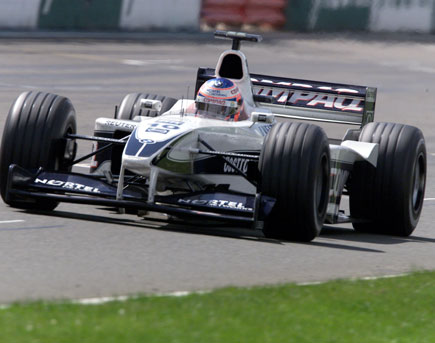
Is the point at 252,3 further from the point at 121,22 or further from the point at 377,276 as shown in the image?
the point at 377,276

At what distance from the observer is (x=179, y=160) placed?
10.0 m

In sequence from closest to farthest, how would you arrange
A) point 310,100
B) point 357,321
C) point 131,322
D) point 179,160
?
point 131,322, point 357,321, point 179,160, point 310,100

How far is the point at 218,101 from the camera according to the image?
36.3 ft

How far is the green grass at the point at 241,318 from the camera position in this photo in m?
5.88

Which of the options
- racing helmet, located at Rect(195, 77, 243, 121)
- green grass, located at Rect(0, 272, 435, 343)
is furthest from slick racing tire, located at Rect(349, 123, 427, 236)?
green grass, located at Rect(0, 272, 435, 343)

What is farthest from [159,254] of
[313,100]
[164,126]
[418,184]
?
[313,100]

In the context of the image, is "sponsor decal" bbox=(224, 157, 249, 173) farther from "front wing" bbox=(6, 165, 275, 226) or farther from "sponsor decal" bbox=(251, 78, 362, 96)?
"sponsor decal" bbox=(251, 78, 362, 96)

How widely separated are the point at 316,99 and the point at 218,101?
2.18m

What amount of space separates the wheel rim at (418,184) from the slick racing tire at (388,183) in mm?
155

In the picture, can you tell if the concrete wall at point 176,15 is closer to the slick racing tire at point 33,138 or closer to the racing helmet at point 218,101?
the racing helmet at point 218,101

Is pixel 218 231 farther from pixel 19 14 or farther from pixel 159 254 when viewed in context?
pixel 19 14

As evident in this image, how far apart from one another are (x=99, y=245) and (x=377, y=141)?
3.40 meters

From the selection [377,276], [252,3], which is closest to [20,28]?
Result: [252,3]

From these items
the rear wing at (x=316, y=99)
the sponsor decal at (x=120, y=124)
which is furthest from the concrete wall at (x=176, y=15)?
the sponsor decal at (x=120, y=124)
